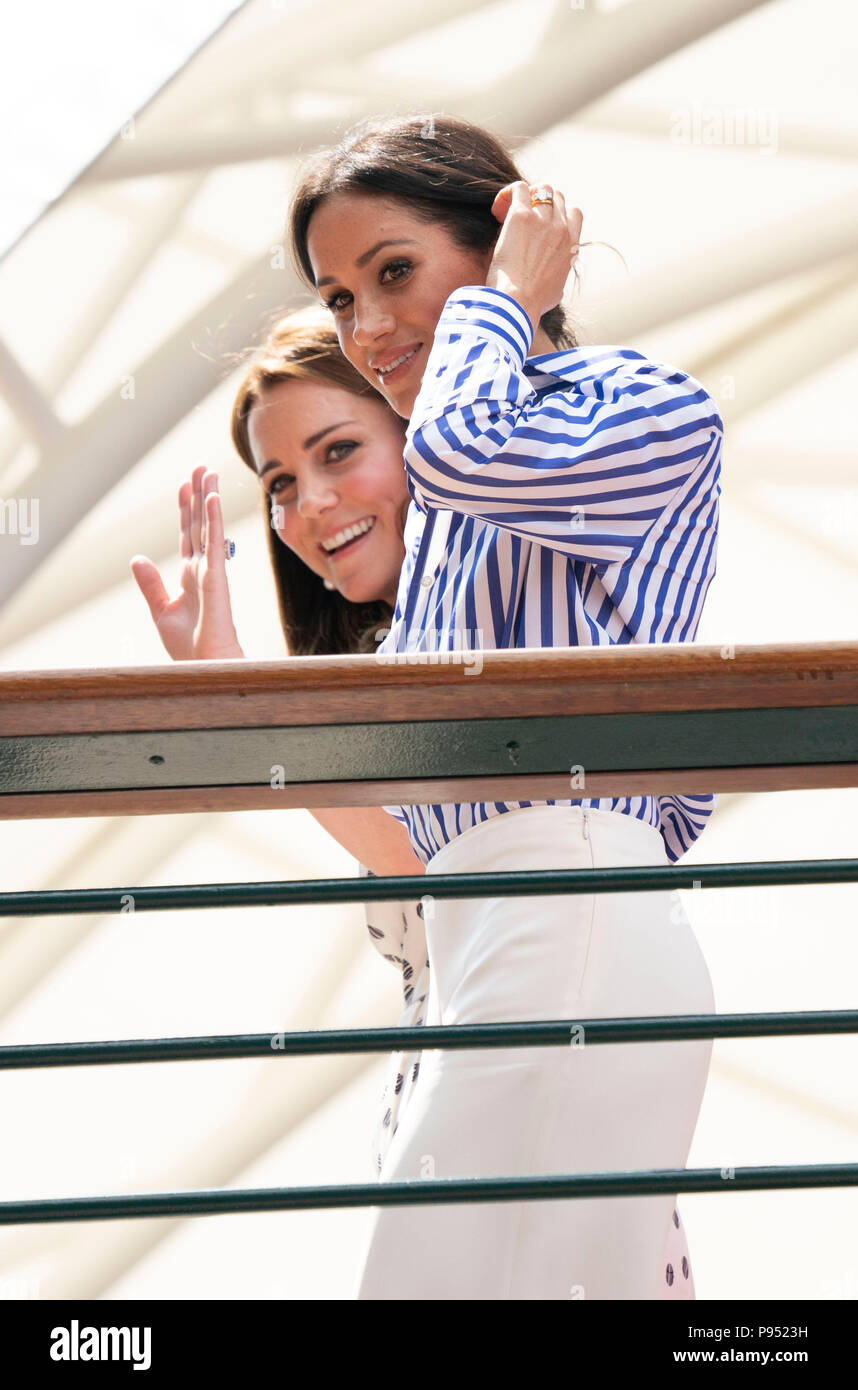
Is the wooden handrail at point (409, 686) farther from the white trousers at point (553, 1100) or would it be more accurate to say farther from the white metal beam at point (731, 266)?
the white metal beam at point (731, 266)

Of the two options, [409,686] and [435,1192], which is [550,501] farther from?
[435,1192]

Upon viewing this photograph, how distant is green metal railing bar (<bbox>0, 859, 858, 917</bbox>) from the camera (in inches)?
45.1

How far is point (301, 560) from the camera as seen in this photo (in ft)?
8.34

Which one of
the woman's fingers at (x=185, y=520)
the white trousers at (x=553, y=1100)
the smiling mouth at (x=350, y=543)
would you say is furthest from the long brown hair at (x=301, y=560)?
the white trousers at (x=553, y=1100)

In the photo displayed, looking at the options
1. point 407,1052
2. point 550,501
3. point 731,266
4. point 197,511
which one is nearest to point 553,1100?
point 407,1052

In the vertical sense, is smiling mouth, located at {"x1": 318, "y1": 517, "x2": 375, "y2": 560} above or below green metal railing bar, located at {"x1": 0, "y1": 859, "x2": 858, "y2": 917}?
above

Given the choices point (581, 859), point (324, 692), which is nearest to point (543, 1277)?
point (581, 859)

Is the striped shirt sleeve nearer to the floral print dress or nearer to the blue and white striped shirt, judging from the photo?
the blue and white striped shirt

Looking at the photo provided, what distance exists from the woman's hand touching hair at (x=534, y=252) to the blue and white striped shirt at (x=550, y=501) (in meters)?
0.06

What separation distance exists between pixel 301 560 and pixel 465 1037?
1.52 meters

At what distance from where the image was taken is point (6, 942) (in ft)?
20.2

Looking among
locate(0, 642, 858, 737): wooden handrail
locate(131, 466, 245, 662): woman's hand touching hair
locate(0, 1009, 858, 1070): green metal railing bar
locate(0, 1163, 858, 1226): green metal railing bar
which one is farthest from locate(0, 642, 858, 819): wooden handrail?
locate(131, 466, 245, 662): woman's hand touching hair

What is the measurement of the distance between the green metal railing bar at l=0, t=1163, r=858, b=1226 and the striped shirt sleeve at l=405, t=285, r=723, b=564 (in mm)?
578
